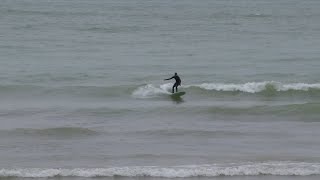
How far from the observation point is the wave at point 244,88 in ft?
99.0

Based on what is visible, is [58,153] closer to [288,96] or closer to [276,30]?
[288,96]

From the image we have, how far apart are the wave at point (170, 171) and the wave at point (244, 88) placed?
12815 mm

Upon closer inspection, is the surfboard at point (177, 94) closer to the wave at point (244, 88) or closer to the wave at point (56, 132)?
the wave at point (244, 88)

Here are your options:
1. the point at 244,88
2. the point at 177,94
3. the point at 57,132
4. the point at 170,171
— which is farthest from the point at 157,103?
the point at 170,171

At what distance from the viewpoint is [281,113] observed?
25547 millimetres

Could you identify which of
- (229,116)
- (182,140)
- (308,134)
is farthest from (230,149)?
(229,116)

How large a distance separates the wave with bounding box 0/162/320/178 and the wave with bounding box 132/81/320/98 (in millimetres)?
12815

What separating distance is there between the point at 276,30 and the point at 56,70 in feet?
89.3

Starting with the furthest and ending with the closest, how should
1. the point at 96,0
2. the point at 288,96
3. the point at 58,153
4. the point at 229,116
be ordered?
the point at 96,0
the point at 288,96
the point at 229,116
the point at 58,153

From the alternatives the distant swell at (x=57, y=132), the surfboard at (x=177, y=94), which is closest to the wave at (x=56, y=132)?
the distant swell at (x=57, y=132)

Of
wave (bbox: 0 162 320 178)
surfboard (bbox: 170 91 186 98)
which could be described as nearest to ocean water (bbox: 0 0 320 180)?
wave (bbox: 0 162 320 178)

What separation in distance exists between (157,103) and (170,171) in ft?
36.0

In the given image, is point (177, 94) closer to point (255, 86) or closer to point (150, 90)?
point (150, 90)

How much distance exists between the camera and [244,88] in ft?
101
